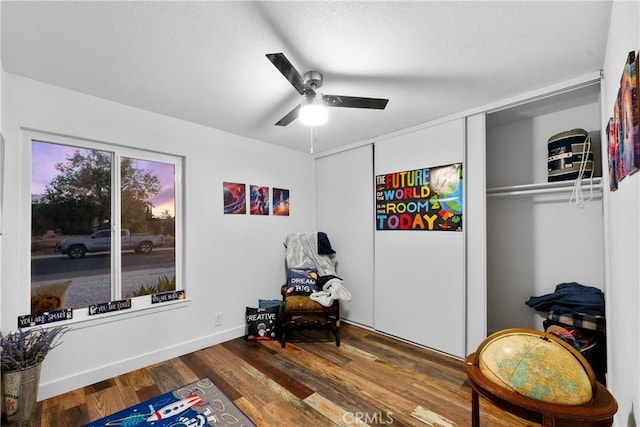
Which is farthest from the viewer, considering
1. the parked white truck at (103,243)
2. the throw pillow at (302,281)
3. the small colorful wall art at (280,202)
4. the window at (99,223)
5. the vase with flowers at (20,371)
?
the small colorful wall art at (280,202)

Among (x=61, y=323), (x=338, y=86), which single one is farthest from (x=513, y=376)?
(x=61, y=323)

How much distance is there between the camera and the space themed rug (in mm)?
1812

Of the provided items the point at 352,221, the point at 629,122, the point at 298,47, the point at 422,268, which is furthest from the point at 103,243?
the point at 629,122

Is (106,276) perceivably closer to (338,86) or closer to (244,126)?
(244,126)

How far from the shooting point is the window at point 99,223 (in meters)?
2.21

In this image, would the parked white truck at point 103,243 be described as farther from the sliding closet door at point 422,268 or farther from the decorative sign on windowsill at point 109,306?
the sliding closet door at point 422,268

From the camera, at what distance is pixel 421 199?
2.96m

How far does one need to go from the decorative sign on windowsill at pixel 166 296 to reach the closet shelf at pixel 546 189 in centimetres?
328

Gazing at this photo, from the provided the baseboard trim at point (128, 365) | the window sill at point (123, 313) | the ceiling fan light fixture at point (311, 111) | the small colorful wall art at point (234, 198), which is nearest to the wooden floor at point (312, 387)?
the baseboard trim at point (128, 365)

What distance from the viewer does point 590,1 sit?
1.35 metres

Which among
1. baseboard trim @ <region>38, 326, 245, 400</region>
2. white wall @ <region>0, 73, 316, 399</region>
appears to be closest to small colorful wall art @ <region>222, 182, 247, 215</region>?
white wall @ <region>0, 73, 316, 399</region>

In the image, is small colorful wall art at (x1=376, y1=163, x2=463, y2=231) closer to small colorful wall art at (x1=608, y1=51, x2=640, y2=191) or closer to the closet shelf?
the closet shelf

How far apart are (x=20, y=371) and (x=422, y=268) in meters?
3.27

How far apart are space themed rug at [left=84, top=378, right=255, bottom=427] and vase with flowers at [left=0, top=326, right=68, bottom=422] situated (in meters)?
0.45
